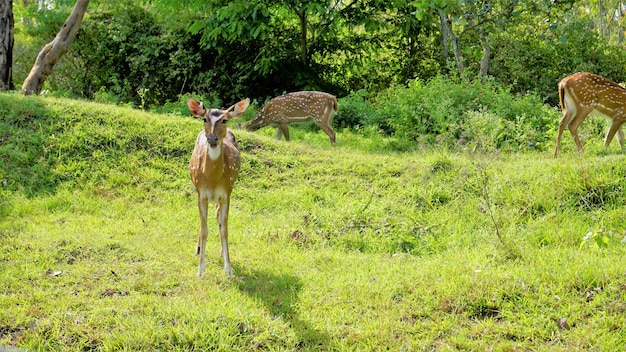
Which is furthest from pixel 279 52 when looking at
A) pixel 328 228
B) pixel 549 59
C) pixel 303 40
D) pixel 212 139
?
pixel 212 139

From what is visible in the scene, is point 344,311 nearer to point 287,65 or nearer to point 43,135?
point 43,135

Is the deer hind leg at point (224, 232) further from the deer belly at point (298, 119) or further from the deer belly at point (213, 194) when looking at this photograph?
the deer belly at point (298, 119)

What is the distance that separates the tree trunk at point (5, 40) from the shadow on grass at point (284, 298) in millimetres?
8229

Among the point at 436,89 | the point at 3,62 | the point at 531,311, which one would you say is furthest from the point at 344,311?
the point at 3,62

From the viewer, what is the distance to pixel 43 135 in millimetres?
9469

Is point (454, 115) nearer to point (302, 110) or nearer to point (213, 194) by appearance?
point (302, 110)

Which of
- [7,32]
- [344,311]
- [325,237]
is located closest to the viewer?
[344,311]

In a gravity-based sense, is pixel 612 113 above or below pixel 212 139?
below

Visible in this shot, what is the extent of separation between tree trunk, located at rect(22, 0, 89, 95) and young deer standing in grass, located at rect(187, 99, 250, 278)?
715 cm

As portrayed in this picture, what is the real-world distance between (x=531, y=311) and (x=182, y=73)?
1296 centimetres

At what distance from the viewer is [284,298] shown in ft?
18.1

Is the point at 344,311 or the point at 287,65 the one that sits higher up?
the point at 287,65

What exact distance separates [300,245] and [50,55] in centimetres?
761

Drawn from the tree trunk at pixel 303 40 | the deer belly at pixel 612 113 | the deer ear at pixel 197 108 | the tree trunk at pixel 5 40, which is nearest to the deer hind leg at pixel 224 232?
the deer ear at pixel 197 108
